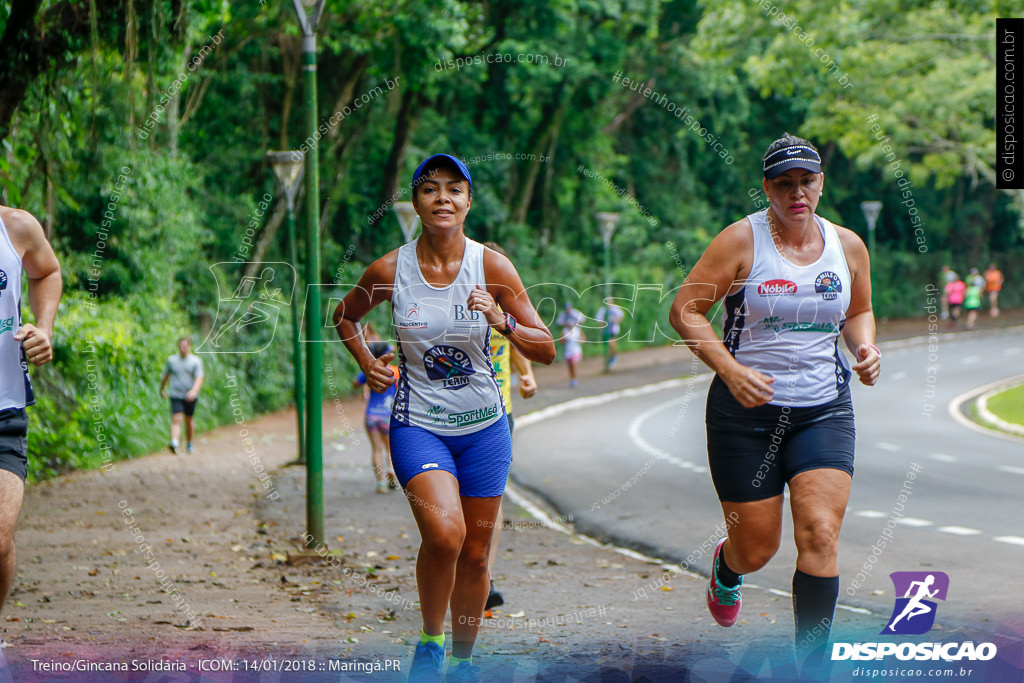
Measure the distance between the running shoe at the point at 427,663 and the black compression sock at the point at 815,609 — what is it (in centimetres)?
134

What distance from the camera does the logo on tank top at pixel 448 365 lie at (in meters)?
4.70

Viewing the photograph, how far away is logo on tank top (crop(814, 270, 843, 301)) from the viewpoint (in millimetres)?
4691

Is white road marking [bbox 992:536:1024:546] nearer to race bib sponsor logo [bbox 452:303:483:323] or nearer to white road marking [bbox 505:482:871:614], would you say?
white road marking [bbox 505:482:871:614]

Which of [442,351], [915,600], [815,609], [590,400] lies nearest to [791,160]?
[442,351]

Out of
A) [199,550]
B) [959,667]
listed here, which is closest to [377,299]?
[959,667]

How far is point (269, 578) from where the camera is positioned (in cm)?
768

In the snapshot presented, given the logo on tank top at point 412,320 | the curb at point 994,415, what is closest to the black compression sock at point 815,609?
the logo on tank top at point 412,320

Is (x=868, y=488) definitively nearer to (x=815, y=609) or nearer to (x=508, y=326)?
(x=815, y=609)

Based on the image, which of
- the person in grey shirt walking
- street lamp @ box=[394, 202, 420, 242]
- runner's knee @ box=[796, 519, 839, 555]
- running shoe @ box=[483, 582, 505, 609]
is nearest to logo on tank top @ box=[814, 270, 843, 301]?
runner's knee @ box=[796, 519, 839, 555]

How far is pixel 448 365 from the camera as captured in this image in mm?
4719

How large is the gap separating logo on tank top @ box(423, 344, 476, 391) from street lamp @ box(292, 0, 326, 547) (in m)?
3.53

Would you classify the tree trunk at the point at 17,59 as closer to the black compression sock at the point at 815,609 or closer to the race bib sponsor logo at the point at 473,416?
the race bib sponsor logo at the point at 473,416

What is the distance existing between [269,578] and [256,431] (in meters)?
12.5

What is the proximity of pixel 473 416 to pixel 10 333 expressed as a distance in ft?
5.63
